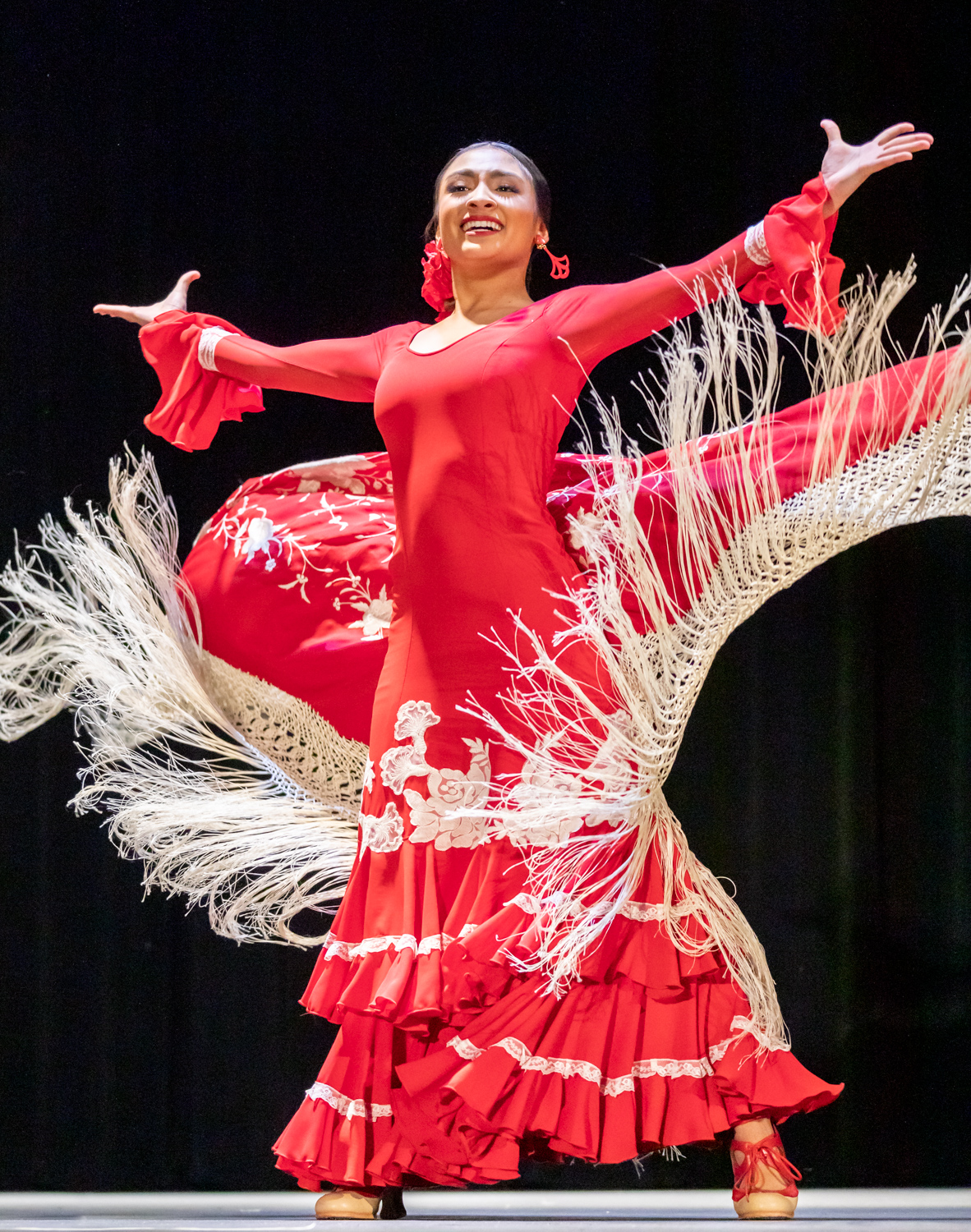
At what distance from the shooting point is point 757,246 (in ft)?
5.46

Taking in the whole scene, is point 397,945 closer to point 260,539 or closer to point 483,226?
point 260,539

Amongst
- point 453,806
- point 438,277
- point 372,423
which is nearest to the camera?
point 453,806

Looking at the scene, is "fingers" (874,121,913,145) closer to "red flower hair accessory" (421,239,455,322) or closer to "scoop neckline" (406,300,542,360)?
"scoop neckline" (406,300,542,360)

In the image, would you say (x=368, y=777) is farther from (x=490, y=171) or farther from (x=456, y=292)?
(x=490, y=171)

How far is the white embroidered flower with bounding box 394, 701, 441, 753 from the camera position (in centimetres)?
175

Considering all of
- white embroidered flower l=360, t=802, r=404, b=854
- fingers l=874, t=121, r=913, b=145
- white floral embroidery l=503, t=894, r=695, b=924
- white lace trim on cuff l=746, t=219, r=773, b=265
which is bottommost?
white floral embroidery l=503, t=894, r=695, b=924

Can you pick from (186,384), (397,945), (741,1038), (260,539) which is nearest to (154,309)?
(186,384)

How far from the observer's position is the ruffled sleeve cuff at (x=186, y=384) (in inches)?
80.2

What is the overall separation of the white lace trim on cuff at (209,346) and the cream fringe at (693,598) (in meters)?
0.61

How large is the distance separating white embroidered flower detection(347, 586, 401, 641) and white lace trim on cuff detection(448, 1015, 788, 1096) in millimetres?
596

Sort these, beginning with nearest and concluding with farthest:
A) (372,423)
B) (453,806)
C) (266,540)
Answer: (453,806), (266,540), (372,423)

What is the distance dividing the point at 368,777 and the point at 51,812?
99 centimetres

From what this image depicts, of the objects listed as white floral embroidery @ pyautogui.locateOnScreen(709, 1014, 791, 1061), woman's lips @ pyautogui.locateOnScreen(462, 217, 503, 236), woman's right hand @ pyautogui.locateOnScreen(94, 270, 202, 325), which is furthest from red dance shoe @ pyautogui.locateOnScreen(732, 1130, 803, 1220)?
woman's right hand @ pyautogui.locateOnScreen(94, 270, 202, 325)

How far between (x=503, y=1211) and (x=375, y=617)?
97 centimetres
